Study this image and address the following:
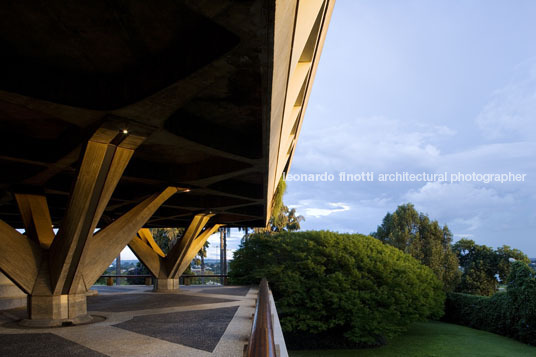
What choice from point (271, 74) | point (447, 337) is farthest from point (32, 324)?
point (447, 337)

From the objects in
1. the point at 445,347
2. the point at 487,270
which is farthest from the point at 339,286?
the point at 487,270

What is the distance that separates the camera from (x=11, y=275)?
9477mm

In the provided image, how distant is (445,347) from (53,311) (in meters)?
22.5

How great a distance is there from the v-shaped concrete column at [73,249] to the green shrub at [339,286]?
43.0 feet

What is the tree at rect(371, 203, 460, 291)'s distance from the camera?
4116 centimetres

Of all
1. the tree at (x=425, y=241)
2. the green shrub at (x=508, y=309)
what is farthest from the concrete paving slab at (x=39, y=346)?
the tree at (x=425, y=241)

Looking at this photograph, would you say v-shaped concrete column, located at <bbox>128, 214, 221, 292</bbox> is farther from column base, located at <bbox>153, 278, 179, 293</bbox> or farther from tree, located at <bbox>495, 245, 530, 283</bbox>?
tree, located at <bbox>495, 245, 530, 283</bbox>

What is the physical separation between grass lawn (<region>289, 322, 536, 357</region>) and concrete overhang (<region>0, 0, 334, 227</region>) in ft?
53.0

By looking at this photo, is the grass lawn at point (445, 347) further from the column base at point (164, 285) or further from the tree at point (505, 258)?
the tree at point (505, 258)

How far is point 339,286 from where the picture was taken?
2158 centimetres

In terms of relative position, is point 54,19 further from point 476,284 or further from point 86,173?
point 476,284

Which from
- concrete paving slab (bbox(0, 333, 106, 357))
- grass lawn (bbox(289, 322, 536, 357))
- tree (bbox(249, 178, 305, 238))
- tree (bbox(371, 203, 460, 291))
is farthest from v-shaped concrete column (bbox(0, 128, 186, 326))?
tree (bbox(371, 203, 460, 291))

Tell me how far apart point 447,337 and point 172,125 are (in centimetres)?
2552

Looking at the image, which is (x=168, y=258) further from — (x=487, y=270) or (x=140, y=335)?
(x=487, y=270)
